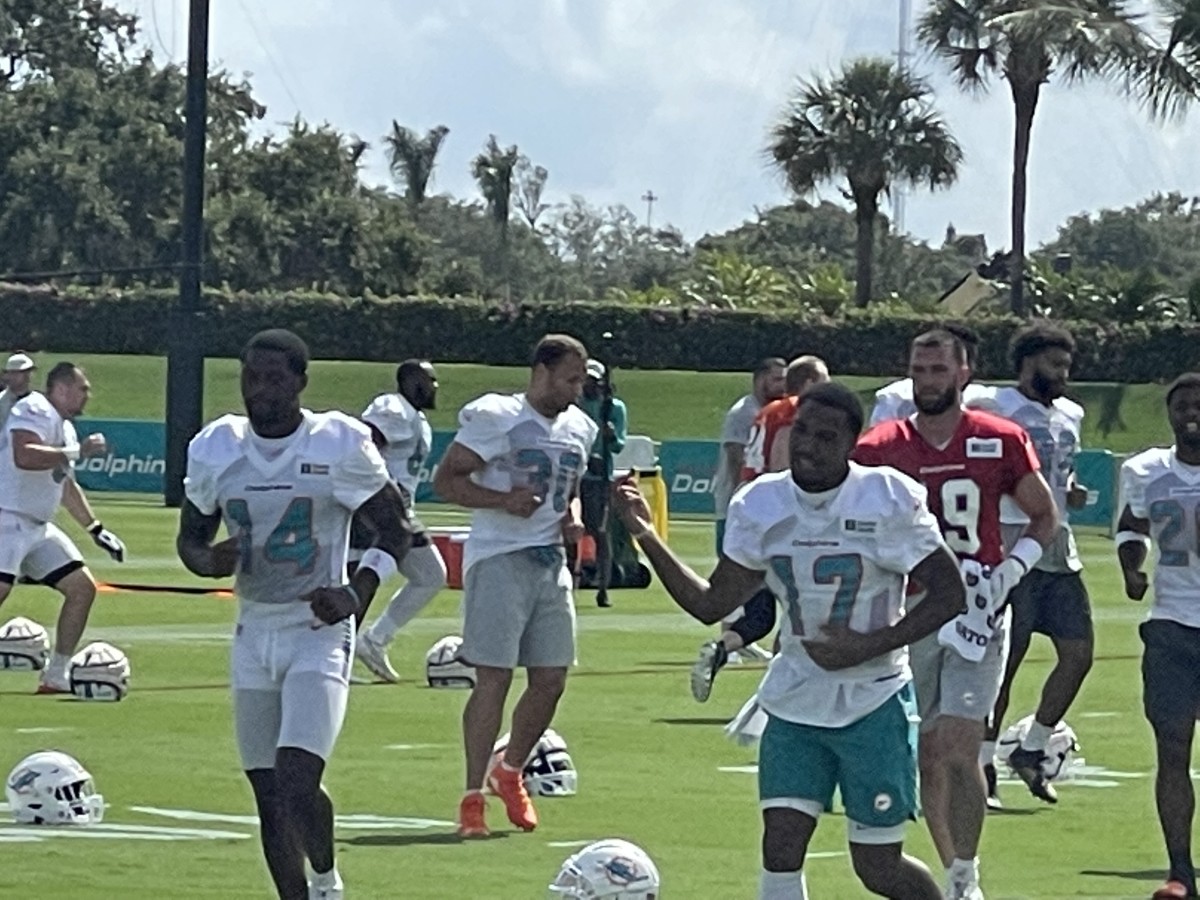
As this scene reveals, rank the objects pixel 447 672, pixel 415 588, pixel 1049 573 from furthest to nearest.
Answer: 1. pixel 447 672
2. pixel 415 588
3. pixel 1049 573

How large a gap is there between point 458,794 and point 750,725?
4.56 meters

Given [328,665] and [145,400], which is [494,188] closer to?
[145,400]

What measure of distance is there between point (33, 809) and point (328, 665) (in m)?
3.18

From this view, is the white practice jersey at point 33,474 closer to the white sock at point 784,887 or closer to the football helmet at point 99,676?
the football helmet at point 99,676

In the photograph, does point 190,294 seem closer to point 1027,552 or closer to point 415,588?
point 415,588

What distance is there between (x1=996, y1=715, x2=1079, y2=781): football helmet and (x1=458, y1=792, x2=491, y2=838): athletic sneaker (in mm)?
2560

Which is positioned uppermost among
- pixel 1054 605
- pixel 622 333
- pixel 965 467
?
pixel 965 467

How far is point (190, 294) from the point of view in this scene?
4084cm

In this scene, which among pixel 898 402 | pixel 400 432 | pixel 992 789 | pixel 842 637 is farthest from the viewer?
pixel 400 432

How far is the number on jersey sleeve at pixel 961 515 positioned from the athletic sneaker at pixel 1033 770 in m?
3.27

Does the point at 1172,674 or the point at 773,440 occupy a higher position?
the point at 773,440

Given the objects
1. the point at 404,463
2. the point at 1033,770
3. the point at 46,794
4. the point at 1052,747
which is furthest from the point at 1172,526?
the point at 404,463

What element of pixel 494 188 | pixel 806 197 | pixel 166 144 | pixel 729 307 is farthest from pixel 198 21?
pixel 494 188

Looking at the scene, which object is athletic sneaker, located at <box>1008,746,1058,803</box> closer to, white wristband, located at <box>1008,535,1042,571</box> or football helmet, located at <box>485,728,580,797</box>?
football helmet, located at <box>485,728,580,797</box>
